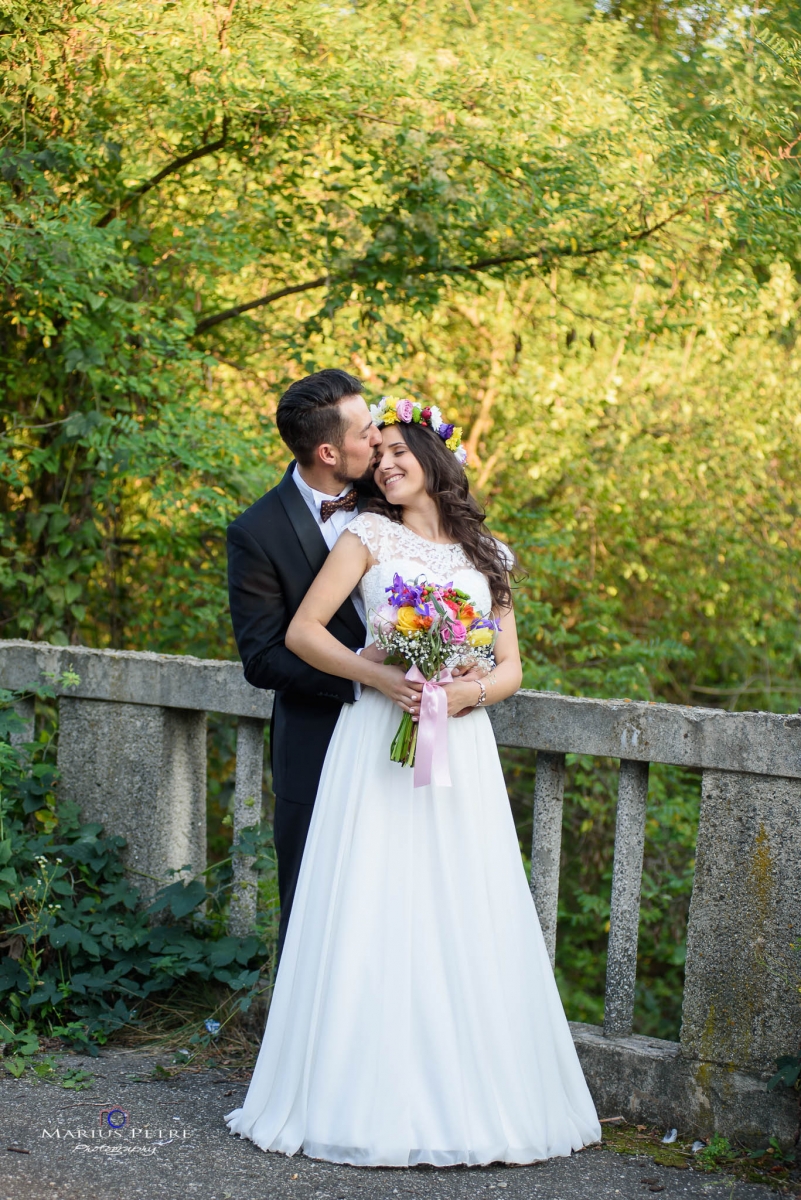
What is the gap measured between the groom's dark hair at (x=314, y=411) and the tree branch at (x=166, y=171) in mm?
2735

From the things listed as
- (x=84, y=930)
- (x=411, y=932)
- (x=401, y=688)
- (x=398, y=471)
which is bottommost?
(x=84, y=930)

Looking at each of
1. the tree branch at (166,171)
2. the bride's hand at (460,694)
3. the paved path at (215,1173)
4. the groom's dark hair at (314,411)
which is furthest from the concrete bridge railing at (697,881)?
the tree branch at (166,171)

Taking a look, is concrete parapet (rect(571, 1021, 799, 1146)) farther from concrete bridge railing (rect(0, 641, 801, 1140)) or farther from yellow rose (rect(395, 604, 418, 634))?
yellow rose (rect(395, 604, 418, 634))

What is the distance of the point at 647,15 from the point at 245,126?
3418mm

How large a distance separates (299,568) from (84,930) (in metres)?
1.69

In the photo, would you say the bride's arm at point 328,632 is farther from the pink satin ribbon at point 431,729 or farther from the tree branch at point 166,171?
the tree branch at point 166,171

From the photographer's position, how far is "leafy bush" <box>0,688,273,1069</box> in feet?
12.8

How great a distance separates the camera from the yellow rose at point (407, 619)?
3.01 m

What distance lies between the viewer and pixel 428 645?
305 cm

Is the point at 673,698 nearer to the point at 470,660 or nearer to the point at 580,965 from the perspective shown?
the point at 580,965

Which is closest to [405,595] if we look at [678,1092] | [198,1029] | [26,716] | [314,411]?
[314,411]

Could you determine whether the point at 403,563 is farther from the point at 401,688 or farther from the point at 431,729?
the point at 431,729

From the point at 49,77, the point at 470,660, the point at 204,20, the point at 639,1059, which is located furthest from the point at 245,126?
the point at 639,1059

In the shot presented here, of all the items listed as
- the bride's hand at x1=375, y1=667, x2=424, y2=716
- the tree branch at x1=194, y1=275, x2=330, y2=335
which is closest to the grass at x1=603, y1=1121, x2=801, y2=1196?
the bride's hand at x1=375, y1=667, x2=424, y2=716
